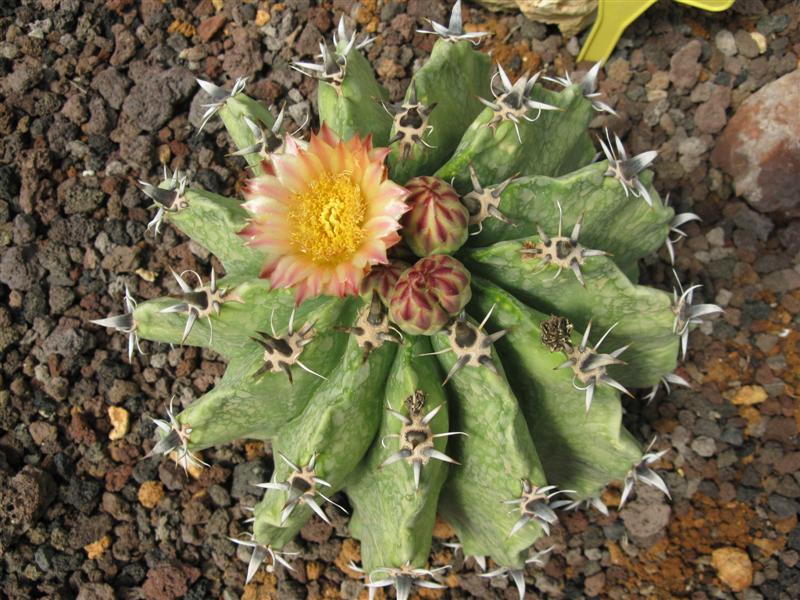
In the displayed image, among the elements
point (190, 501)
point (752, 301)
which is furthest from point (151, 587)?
point (752, 301)

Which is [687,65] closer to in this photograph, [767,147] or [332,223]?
[767,147]

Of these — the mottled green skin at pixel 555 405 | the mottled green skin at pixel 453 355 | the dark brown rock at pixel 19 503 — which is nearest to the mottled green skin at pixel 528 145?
Answer: the mottled green skin at pixel 453 355

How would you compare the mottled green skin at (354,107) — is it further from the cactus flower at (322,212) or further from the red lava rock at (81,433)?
the red lava rock at (81,433)

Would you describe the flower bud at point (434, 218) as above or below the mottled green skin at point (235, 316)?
above

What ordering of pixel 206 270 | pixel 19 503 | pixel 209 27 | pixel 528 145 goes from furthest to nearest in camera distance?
pixel 209 27, pixel 206 270, pixel 19 503, pixel 528 145

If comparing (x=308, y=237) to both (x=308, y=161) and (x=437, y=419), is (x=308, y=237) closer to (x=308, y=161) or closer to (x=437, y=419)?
(x=308, y=161)

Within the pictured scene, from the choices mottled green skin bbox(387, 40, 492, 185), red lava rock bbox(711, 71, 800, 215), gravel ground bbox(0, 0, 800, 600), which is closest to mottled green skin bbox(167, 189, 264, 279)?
mottled green skin bbox(387, 40, 492, 185)

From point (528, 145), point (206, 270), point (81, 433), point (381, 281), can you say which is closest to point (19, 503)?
point (81, 433)
